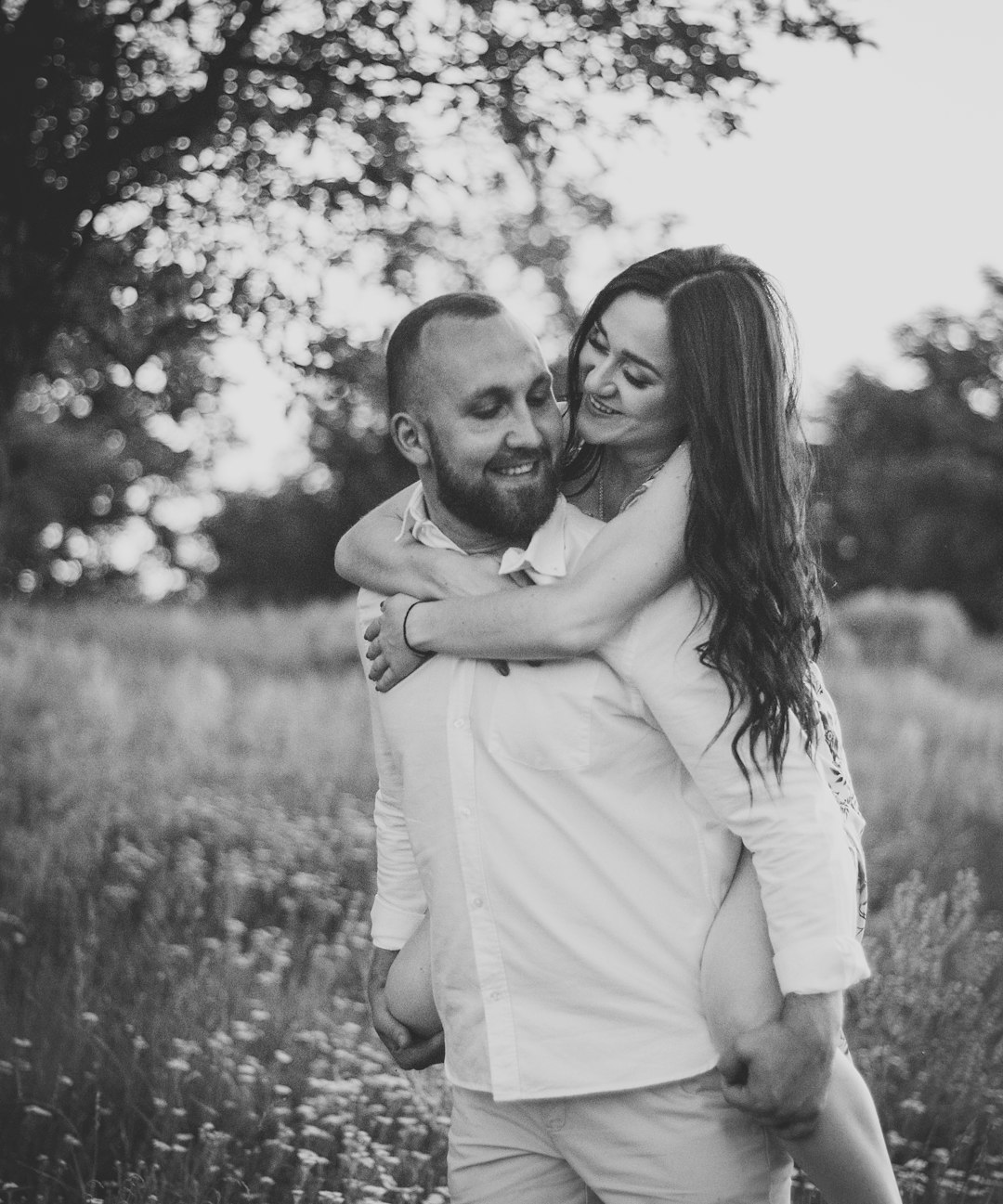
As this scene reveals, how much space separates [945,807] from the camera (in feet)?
27.9

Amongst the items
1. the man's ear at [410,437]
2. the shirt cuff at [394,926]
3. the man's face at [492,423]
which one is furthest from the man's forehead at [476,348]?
the shirt cuff at [394,926]

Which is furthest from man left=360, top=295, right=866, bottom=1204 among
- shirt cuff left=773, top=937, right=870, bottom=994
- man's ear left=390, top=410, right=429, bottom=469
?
man's ear left=390, top=410, right=429, bottom=469

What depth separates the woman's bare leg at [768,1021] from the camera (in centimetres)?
231

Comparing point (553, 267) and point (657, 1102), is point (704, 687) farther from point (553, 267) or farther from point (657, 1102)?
point (553, 267)

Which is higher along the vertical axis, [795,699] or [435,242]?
[435,242]

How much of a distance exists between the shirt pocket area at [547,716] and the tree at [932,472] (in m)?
33.5

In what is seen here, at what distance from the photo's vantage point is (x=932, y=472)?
39.2 metres

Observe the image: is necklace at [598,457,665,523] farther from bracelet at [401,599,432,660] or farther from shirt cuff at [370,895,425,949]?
shirt cuff at [370,895,425,949]

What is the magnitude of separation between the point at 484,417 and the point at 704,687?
707 mm

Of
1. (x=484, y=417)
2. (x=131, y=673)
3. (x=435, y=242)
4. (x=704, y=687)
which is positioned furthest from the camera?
(x=131, y=673)

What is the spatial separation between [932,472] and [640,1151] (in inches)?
1535

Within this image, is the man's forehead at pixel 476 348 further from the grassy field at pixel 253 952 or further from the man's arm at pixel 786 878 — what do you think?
the grassy field at pixel 253 952

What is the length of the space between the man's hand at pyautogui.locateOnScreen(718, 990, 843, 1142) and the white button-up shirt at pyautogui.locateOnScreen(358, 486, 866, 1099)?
0.17 feet

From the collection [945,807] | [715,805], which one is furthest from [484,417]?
[945,807]
